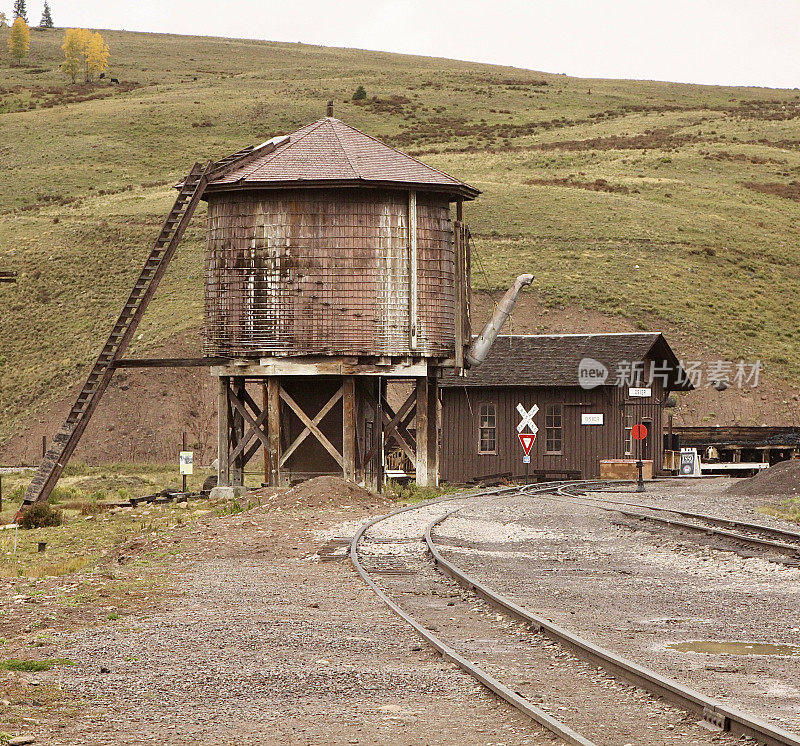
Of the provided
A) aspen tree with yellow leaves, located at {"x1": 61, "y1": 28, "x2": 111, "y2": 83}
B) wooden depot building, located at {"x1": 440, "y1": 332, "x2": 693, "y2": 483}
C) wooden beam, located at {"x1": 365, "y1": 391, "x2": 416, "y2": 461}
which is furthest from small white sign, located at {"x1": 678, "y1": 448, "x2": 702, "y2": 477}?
aspen tree with yellow leaves, located at {"x1": 61, "y1": 28, "x2": 111, "y2": 83}

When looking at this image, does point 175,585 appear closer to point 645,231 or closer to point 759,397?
point 759,397

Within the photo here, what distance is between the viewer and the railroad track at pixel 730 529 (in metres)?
17.2

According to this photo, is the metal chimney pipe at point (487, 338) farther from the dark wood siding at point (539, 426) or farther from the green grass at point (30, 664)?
the green grass at point (30, 664)

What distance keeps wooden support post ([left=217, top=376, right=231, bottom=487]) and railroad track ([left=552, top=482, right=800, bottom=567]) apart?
27.7ft

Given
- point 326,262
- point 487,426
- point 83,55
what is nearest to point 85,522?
point 326,262

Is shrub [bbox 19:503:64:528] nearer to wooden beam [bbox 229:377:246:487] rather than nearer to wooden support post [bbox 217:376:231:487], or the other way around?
wooden support post [bbox 217:376:231:487]

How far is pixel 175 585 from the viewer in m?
14.7

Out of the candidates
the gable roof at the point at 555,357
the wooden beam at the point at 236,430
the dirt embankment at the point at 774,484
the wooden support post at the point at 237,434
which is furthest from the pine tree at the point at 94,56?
the dirt embankment at the point at 774,484

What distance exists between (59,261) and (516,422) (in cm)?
3713

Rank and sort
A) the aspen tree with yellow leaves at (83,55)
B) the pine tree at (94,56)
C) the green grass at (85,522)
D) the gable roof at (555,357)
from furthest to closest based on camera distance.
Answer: the pine tree at (94,56)
the aspen tree with yellow leaves at (83,55)
the gable roof at (555,357)
the green grass at (85,522)

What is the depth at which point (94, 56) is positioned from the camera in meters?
138

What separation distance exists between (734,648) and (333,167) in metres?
20.9

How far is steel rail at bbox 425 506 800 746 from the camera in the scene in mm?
7059

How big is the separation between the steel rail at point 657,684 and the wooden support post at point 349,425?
16.6 m
